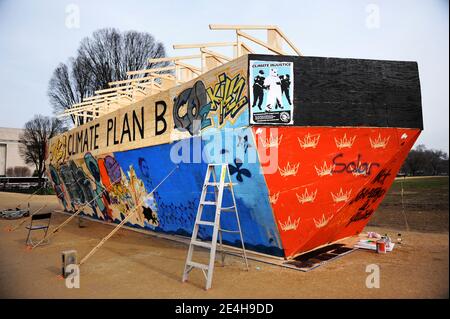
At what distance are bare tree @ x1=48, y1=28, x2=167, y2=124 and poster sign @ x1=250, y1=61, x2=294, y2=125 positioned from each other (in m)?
25.4

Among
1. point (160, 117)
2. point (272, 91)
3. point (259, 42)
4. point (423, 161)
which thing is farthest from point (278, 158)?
point (423, 161)

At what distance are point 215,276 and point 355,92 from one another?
582 cm

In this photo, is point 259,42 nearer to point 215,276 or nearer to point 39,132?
point 215,276

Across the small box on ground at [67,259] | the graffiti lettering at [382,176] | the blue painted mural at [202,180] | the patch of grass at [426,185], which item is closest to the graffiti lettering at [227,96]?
the blue painted mural at [202,180]

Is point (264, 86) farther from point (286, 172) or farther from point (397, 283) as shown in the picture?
point (397, 283)

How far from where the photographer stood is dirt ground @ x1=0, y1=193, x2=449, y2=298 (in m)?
6.20

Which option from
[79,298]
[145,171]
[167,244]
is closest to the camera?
[79,298]

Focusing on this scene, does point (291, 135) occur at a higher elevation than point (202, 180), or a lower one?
higher

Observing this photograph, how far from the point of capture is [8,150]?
64.8m

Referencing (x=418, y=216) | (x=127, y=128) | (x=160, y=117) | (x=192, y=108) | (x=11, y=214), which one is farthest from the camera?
(x=11, y=214)

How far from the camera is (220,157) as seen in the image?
8.79 meters

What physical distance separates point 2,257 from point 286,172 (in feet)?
29.3

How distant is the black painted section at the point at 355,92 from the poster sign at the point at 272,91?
150mm
